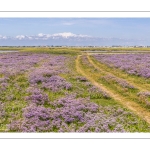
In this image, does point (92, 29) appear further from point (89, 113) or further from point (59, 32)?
point (89, 113)

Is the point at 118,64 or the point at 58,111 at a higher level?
the point at 118,64

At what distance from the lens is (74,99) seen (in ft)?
39.8

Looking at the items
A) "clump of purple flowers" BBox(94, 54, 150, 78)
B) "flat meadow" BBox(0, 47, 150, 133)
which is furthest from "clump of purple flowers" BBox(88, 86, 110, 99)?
"clump of purple flowers" BBox(94, 54, 150, 78)

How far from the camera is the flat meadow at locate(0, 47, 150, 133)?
9.58 metres

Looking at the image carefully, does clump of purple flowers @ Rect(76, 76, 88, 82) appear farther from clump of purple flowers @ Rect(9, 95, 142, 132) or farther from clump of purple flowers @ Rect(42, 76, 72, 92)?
clump of purple flowers @ Rect(9, 95, 142, 132)

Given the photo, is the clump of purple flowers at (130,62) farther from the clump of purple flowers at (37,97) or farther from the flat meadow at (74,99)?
the clump of purple flowers at (37,97)

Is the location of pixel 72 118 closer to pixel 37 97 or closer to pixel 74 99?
pixel 74 99

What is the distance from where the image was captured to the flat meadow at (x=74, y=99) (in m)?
9.58

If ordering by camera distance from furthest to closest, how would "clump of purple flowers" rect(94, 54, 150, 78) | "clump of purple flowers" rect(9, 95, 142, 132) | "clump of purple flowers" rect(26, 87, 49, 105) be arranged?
1. "clump of purple flowers" rect(94, 54, 150, 78)
2. "clump of purple flowers" rect(26, 87, 49, 105)
3. "clump of purple flowers" rect(9, 95, 142, 132)
